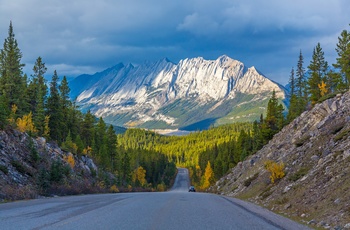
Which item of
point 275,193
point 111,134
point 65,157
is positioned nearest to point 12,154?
point 65,157

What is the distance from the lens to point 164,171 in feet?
529

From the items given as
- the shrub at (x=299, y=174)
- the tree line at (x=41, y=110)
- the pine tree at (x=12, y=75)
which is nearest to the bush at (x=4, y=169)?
the tree line at (x=41, y=110)

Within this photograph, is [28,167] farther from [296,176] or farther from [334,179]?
[334,179]

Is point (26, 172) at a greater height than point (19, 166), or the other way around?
point (19, 166)

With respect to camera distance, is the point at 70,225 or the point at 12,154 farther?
Result: the point at 12,154

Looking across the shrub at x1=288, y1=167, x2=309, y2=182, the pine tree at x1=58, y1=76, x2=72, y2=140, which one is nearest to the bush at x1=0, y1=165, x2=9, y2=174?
the shrub at x1=288, y1=167, x2=309, y2=182

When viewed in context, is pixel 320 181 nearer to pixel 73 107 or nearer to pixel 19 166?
pixel 19 166

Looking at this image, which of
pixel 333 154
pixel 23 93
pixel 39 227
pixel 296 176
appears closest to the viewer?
pixel 39 227

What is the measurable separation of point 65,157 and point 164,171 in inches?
A: 4537

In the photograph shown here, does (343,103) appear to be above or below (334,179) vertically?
above

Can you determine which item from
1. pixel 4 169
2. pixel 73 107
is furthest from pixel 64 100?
pixel 4 169

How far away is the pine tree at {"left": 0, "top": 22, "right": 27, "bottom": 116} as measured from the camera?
186 feet

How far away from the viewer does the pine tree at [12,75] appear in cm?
5662

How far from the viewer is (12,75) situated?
58250mm
